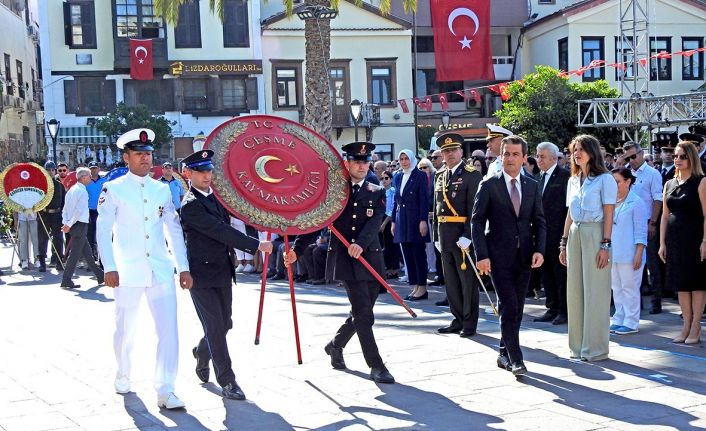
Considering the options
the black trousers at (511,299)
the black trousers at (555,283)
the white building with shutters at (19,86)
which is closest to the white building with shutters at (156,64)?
the white building with shutters at (19,86)

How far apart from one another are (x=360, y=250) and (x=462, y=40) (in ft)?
98.0

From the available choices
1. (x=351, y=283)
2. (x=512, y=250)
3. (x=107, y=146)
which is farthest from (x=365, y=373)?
(x=107, y=146)

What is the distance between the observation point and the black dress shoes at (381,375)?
734 cm

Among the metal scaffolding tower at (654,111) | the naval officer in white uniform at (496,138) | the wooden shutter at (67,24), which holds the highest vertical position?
the wooden shutter at (67,24)

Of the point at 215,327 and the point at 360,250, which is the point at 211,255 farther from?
the point at 360,250

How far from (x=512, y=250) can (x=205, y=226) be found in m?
2.54

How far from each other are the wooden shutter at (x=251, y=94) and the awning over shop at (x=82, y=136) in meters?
6.23

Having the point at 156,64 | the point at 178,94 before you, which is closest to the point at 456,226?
the point at 178,94

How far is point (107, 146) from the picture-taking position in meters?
38.3

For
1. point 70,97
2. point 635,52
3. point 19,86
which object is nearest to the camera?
point 635,52

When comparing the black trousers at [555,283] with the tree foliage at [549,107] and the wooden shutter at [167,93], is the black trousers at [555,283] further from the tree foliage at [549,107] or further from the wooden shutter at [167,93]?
the wooden shutter at [167,93]

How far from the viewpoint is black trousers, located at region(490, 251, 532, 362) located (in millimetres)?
7500

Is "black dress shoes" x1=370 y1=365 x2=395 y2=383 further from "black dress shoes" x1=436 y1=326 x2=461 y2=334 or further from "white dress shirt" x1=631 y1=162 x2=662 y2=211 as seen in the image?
"white dress shirt" x1=631 y1=162 x2=662 y2=211

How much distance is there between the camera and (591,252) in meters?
8.08
